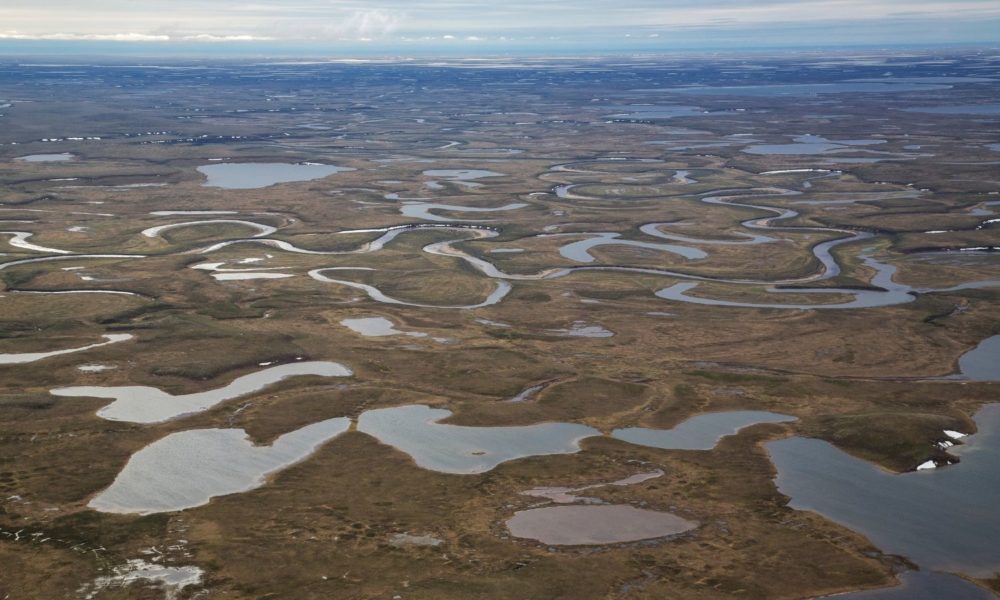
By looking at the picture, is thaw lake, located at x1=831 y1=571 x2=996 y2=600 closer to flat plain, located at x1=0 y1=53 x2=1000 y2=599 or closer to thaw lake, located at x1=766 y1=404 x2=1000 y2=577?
flat plain, located at x1=0 y1=53 x2=1000 y2=599

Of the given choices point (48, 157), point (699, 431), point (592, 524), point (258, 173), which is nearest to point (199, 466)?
point (592, 524)

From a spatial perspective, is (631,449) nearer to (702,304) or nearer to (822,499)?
(822,499)

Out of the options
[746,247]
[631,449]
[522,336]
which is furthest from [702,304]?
[631,449]

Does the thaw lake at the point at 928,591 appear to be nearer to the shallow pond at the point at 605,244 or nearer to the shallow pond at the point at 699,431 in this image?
the shallow pond at the point at 699,431

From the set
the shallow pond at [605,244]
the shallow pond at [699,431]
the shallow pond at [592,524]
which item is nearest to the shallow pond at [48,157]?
the shallow pond at [605,244]

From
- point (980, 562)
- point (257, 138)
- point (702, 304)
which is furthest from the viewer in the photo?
point (257, 138)

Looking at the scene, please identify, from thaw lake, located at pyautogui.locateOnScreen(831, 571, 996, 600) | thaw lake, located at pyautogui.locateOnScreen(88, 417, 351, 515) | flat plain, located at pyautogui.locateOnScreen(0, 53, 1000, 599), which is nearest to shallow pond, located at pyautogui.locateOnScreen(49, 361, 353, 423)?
flat plain, located at pyautogui.locateOnScreen(0, 53, 1000, 599)

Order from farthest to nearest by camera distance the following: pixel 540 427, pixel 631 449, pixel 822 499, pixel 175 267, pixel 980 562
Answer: pixel 175 267 < pixel 540 427 < pixel 631 449 < pixel 822 499 < pixel 980 562

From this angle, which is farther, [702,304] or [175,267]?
[175,267]
